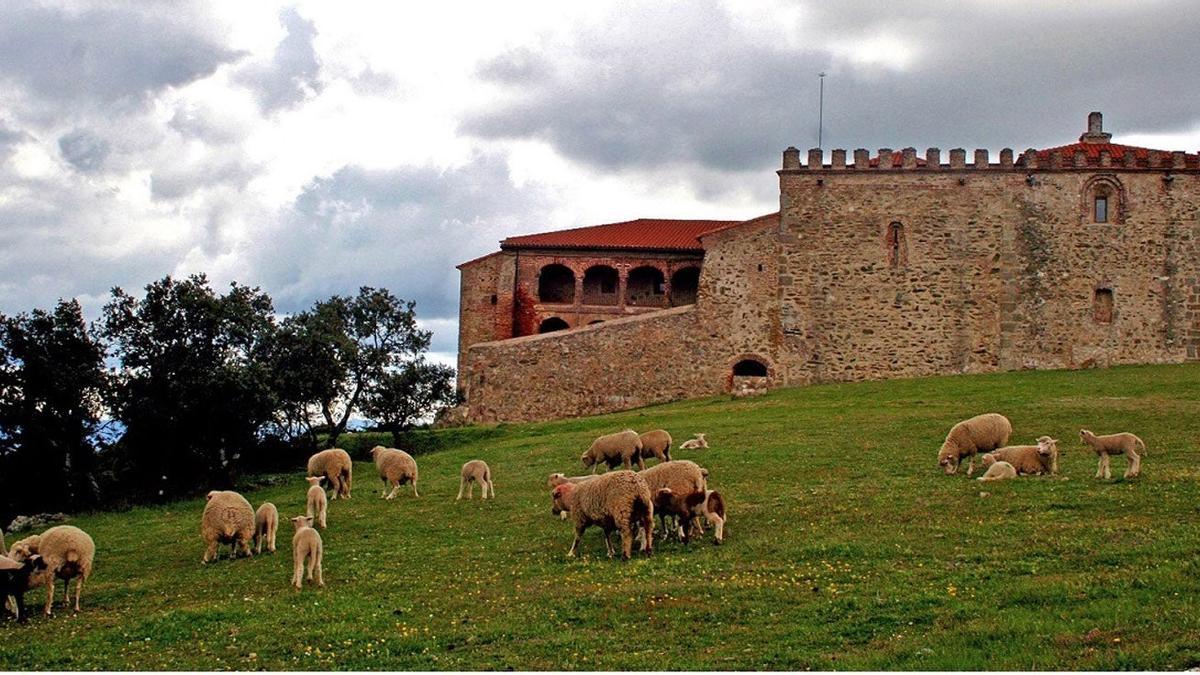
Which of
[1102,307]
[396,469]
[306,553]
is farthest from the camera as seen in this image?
[1102,307]

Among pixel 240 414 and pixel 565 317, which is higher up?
pixel 565 317

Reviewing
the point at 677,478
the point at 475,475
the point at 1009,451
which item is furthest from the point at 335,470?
the point at 1009,451

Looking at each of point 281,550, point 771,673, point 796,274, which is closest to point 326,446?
point 796,274

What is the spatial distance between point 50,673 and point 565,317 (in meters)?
46.8

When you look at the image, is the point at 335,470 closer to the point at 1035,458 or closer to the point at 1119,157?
the point at 1035,458

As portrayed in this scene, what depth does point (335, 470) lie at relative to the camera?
92.0 ft

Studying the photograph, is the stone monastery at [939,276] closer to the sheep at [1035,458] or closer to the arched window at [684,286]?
the arched window at [684,286]

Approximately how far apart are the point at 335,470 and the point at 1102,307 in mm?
37086

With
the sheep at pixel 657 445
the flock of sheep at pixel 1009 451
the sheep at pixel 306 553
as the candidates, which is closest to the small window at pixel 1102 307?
the flock of sheep at pixel 1009 451

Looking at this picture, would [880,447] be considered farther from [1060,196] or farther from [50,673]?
[1060,196]

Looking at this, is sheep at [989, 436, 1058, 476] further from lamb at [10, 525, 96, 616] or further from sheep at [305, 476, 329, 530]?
lamb at [10, 525, 96, 616]

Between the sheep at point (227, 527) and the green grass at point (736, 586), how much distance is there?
1.89 ft

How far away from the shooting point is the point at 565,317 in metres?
59.6

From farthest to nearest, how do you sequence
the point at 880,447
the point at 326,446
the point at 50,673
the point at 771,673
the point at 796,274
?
the point at 796,274, the point at 326,446, the point at 880,447, the point at 50,673, the point at 771,673
